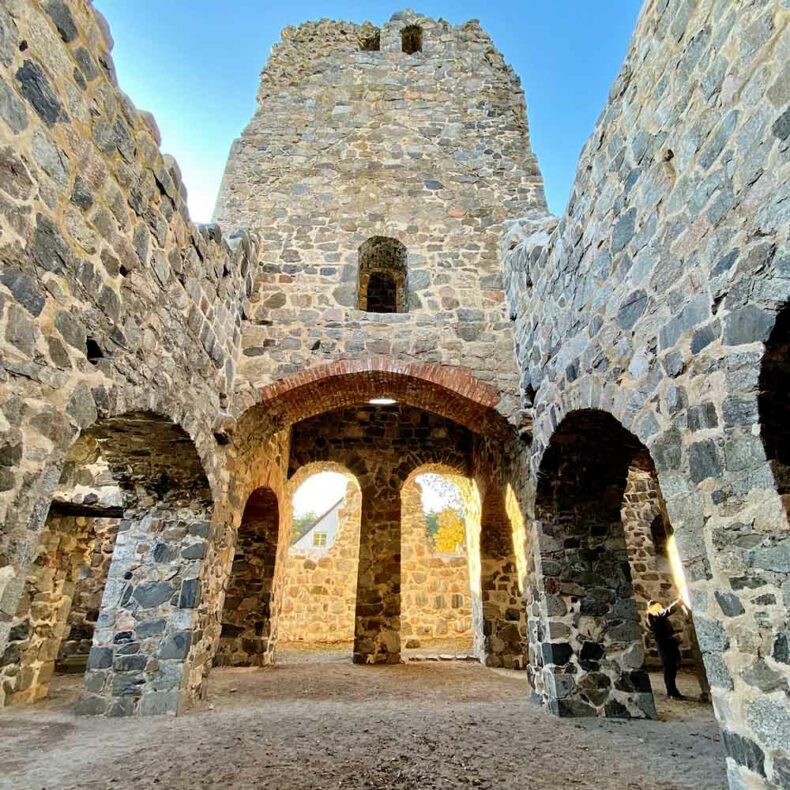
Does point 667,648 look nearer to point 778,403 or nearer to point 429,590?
point 778,403

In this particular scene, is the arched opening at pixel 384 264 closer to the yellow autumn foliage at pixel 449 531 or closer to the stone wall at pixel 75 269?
the stone wall at pixel 75 269

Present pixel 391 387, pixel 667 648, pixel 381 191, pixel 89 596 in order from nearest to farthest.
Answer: pixel 667 648, pixel 391 387, pixel 381 191, pixel 89 596

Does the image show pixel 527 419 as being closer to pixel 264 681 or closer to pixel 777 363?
pixel 777 363

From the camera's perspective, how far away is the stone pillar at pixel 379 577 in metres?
7.33

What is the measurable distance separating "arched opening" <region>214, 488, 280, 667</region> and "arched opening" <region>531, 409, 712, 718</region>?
424cm

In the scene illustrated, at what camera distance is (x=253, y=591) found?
736 centimetres

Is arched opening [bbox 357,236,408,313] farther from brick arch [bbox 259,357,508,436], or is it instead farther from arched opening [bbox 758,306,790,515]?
arched opening [bbox 758,306,790,515]

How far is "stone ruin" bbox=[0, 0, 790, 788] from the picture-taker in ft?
7.05

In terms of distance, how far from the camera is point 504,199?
6695 millimetres

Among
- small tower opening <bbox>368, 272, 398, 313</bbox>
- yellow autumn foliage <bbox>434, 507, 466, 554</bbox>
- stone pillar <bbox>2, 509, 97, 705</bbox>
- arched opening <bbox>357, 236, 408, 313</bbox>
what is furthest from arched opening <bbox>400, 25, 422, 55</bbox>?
yellow autumn foliage <bbox>434, 507, 466, 554</bbox>

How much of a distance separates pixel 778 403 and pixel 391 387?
3939 millimetres

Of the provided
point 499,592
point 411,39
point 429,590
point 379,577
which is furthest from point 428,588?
point 411,39

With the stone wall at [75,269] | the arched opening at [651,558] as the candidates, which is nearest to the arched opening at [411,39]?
the stone wall at [75,269]

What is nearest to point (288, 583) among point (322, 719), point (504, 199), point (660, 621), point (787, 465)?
point (322, 719)
